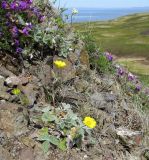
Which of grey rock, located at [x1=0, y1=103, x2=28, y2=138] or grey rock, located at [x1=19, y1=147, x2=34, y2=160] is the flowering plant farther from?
grey rock, located at [x1=19, y1=147, x2=34, y2=160]

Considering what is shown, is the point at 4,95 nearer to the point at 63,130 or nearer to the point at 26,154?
the point at 63,130

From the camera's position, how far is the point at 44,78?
7137 mm

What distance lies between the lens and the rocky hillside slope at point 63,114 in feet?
19.3

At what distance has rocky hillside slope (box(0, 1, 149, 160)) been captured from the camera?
587 cm

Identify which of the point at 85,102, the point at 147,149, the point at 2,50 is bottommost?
the point at 147,149

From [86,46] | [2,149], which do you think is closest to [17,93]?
[2,149]

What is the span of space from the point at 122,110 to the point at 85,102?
657 millimetres

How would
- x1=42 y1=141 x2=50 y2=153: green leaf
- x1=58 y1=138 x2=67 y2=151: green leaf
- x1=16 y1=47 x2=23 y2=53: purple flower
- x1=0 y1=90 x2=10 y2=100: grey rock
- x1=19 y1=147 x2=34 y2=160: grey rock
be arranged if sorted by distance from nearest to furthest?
x1=19 y1=147 x2=34 y2=160: grey rock
x1=42 y1=141 x2=50 y2=153: green leaf
x1=58 y1=138 x2=67 y2=151: green leaf
x1=0 y1=90 x2=10 y2=100: grey rock
x1=16 y1=47 x2=23 y2=53: purple flower

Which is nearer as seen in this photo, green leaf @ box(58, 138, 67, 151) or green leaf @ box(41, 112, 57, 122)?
green leaf @ box(58, 138, 67, 151)

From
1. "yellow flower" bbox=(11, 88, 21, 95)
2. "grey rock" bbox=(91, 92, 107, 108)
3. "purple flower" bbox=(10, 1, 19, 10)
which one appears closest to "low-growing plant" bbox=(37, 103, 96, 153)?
"yellow flower" bbox=(11, 88, 21, 95)

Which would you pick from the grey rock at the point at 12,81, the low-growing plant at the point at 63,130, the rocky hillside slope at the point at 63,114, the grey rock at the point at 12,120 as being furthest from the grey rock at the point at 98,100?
the grey rock at the point at 12,120

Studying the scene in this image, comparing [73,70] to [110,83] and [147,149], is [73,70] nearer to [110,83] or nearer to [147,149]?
[110,83]

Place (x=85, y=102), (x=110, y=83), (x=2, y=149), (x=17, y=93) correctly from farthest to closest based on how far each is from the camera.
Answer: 1. (x=110, y=83)
2. (x=85, y=102)
3. (x=17, y=93)
4. (x=2, y=149)

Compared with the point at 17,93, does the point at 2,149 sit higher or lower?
lower
